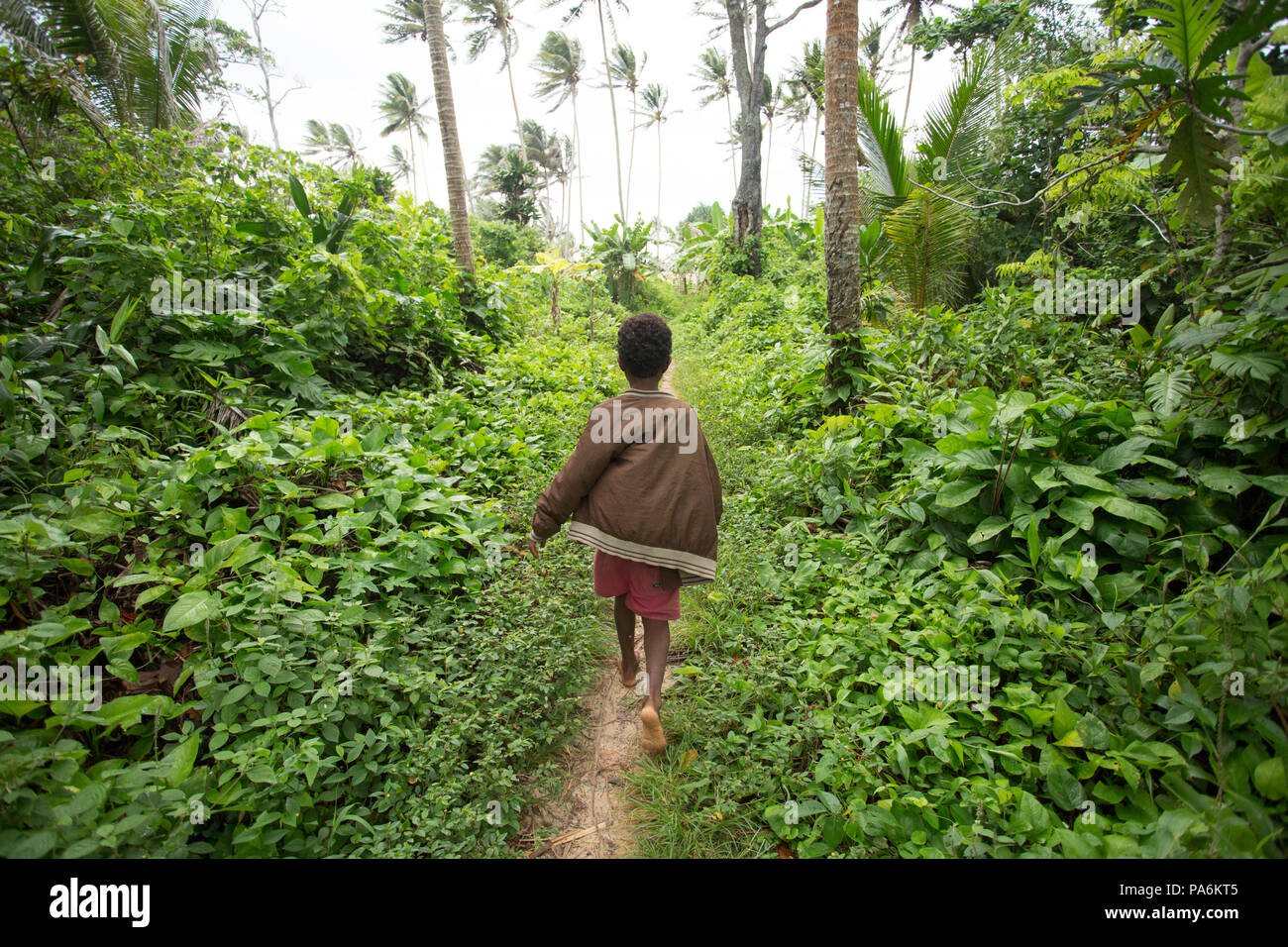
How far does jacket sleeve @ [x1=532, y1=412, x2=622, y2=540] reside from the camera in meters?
2.26

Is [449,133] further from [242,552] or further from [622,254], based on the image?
[622,254]

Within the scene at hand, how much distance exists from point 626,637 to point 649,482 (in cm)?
88

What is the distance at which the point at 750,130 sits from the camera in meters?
12.6

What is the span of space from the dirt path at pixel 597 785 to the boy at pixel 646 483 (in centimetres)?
26

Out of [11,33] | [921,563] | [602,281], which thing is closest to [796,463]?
[921,563]

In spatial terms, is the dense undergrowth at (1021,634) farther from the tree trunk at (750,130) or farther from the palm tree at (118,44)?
the tree trunk at (750,130)

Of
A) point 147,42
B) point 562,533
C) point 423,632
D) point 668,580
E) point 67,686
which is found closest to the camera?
point 67,686

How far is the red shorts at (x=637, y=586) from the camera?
240 cm

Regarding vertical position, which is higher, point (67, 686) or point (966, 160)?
point (966, 160)

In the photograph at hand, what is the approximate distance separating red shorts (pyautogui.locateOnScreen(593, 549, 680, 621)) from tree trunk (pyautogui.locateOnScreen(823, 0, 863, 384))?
2964 mm
